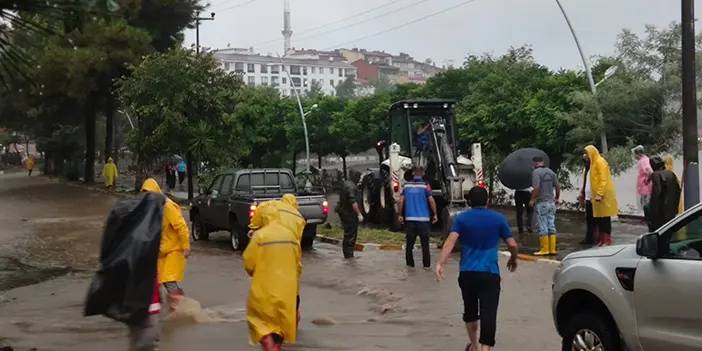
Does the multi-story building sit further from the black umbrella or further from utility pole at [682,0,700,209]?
utility pole at [682,0,700,209]

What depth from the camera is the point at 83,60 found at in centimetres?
3722

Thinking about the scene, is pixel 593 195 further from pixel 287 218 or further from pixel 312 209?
pixel 287 218

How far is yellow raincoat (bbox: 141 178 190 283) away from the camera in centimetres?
868

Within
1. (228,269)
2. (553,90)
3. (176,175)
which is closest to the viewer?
(228,269)

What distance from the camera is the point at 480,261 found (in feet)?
22.7

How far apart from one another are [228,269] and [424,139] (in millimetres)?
8157

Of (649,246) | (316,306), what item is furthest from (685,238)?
(316,306)

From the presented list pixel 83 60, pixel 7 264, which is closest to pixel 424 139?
pixel 7 264

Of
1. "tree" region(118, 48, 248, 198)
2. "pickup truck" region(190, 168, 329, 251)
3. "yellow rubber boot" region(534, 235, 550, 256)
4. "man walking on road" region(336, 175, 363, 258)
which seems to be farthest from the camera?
"tree" region(118, 48, 248, 198)

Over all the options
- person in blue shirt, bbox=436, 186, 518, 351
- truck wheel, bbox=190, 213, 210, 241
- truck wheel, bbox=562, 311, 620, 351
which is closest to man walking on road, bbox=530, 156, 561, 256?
person in blue shirt, bbox=436, 186, 518, 351

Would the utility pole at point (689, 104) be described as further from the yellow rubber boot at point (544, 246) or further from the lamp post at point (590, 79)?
the lamp post at point (590, 79)

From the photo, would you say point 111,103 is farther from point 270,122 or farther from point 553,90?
point 553,90

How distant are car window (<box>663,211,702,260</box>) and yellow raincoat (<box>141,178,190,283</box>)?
517 centimetres

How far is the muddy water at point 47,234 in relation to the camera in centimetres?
1430
